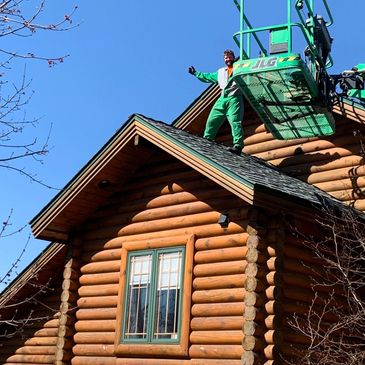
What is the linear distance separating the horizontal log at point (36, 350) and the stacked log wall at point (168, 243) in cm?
252

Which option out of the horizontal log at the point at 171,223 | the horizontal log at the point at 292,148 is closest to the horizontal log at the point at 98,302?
the horizontal log at the point at 171,223

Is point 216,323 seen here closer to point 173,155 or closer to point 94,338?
point 173,155

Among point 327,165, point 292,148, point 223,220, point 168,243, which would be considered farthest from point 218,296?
point 292,148

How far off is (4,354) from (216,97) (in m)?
8.20

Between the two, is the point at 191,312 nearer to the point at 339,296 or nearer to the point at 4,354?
the point at 339,296

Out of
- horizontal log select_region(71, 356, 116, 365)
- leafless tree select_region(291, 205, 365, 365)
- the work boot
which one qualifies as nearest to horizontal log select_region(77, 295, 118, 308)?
horizontal log select_region(71, 356, 116, 365)

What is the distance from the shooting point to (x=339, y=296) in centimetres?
1264

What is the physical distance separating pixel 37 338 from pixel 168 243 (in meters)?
5.83

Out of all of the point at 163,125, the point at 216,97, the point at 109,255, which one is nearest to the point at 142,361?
the point at 109,255

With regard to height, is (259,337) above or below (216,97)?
below

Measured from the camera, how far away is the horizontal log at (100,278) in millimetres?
14109

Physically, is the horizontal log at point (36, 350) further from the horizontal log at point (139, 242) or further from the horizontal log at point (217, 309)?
the horizontal log at point (217, 309)

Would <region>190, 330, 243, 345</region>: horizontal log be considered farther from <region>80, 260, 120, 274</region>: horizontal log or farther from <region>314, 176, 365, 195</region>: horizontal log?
<region>314, 176, 365, 195</region>: horizontal log

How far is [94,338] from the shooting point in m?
14.0
